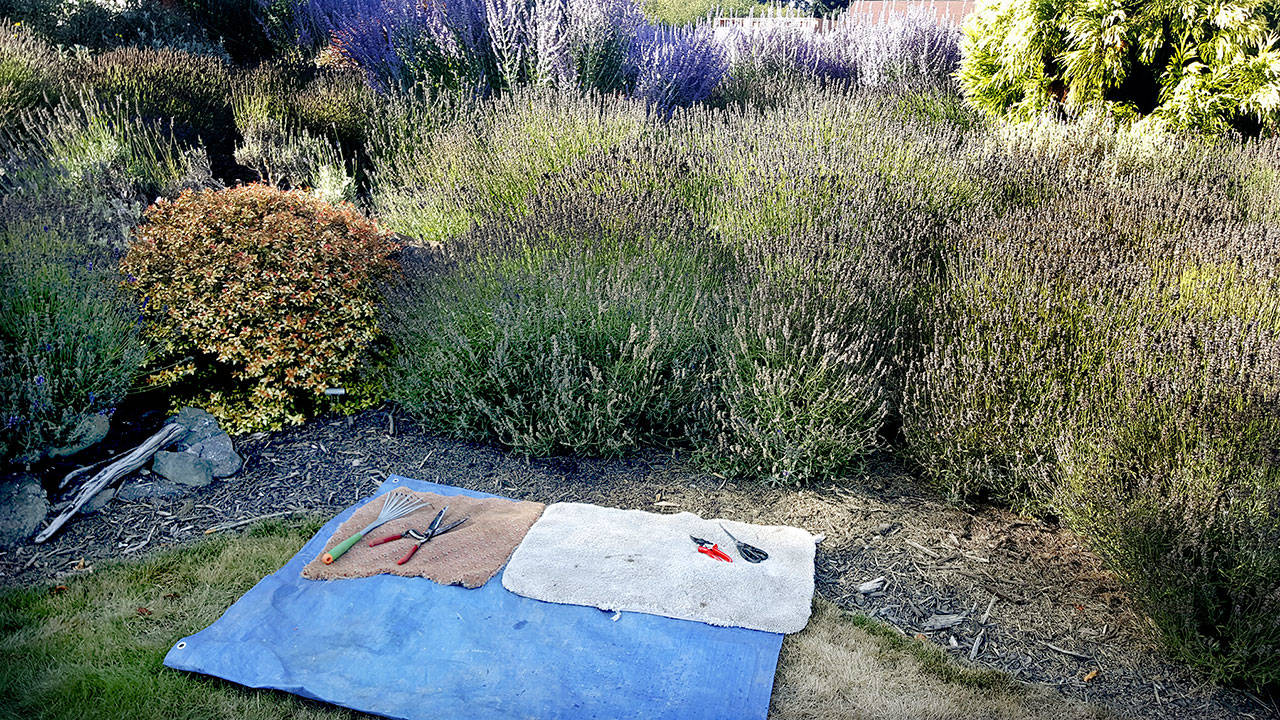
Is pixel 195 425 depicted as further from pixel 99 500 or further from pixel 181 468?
pixel 99 500

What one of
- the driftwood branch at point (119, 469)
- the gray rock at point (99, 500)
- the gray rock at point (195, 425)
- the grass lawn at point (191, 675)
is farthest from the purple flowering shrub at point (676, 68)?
the grass lawn at point (191, 675)

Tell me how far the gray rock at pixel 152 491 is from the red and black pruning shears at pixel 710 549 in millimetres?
2117

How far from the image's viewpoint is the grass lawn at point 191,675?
2.26 m

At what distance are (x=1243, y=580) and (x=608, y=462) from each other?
88.8 inches

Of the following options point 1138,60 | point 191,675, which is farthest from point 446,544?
point 1138,60

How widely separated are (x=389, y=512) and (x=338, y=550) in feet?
0.84

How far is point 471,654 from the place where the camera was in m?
2.42

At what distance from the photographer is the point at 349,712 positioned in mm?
2279

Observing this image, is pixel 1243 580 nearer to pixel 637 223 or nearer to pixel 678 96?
pixel 637 223

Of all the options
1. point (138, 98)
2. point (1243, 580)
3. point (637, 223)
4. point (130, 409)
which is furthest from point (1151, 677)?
point (138, 98)

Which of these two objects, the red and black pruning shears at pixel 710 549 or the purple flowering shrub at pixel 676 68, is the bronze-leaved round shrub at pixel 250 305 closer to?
the red and black pruning shears at pixel 710 549

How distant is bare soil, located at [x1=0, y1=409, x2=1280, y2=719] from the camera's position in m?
2.45

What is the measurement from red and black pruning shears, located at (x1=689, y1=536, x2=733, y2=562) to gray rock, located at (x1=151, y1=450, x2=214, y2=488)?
6.81 ft

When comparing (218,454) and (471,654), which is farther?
(218,454)
